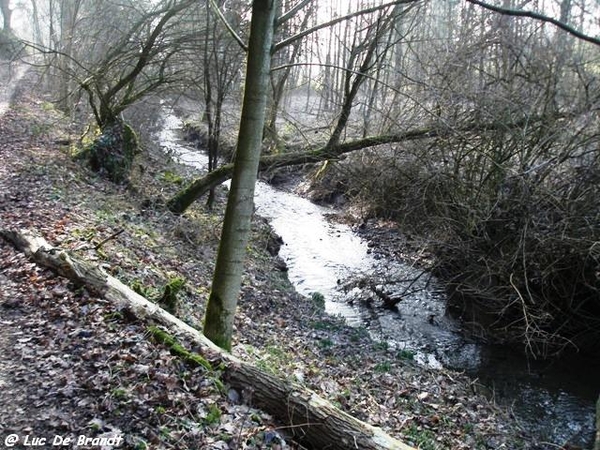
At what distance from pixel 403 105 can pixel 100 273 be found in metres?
7.75

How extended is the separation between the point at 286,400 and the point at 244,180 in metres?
2.18

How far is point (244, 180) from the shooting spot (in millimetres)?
5086

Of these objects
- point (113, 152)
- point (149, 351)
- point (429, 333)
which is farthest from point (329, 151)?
point (149, 351)

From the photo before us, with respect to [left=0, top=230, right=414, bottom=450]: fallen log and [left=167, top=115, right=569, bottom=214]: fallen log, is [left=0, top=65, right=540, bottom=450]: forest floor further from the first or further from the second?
[left=167, top=115, right=569, bottom=214]: fallen log

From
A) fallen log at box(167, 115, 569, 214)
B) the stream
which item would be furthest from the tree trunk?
fallen log at box(167, 115, 569, 214)

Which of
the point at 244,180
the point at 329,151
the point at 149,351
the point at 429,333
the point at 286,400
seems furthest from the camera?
the point at 329,151

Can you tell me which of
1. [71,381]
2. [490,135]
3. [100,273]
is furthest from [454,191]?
[71,381]

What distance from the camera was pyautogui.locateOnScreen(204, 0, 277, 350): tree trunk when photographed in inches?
191

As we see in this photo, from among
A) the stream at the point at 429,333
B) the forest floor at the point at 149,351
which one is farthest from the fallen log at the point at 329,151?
the stream at the point at 429,333

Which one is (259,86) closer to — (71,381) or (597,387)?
(71,381)

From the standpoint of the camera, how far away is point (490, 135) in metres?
9.52

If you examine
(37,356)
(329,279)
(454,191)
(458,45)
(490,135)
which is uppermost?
(458,45)

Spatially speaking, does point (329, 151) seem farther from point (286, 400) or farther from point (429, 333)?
point (286, 400)

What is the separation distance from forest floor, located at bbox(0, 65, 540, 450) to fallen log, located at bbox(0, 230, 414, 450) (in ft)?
0.42
